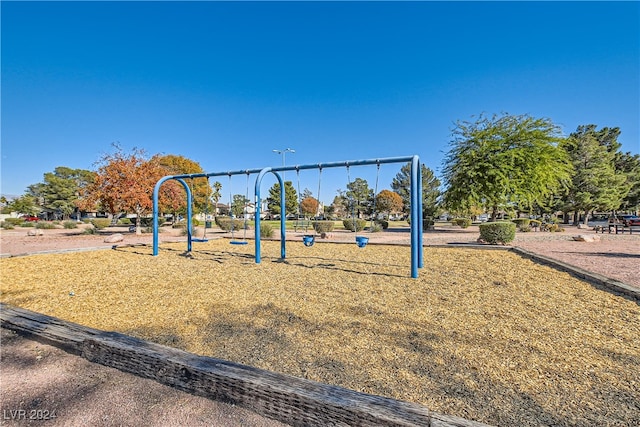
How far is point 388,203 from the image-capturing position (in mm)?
52219

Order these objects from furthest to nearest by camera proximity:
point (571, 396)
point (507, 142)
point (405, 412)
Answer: point (507, 142), point (571, 396), point (405, 412)

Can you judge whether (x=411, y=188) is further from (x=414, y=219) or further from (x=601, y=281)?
(x=601, y=281)

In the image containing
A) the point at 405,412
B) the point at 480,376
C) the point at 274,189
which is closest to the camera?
the point at 405,412

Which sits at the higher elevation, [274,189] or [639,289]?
[274,189]

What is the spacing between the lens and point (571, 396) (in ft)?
6.70

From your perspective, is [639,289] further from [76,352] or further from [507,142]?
[507,142]

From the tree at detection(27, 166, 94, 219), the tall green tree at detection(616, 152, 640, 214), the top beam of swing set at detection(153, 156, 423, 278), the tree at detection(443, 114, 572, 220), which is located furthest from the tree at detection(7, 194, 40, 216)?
the tall green tree at detection(616, 152, 640, 214)

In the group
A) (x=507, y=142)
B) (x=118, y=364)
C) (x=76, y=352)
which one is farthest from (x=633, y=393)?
(x=507, y=142)

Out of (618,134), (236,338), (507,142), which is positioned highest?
(618,134)

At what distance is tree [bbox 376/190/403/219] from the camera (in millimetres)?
52797

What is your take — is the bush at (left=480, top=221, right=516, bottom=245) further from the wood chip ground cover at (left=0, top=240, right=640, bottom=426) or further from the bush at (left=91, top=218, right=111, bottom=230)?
the bush at (left=91, top=218, right=111, bottom=230)

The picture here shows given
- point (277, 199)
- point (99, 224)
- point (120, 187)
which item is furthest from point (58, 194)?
point (120, 187)

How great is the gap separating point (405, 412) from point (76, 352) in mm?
2854

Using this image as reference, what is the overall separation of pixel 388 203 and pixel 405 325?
5023cm
